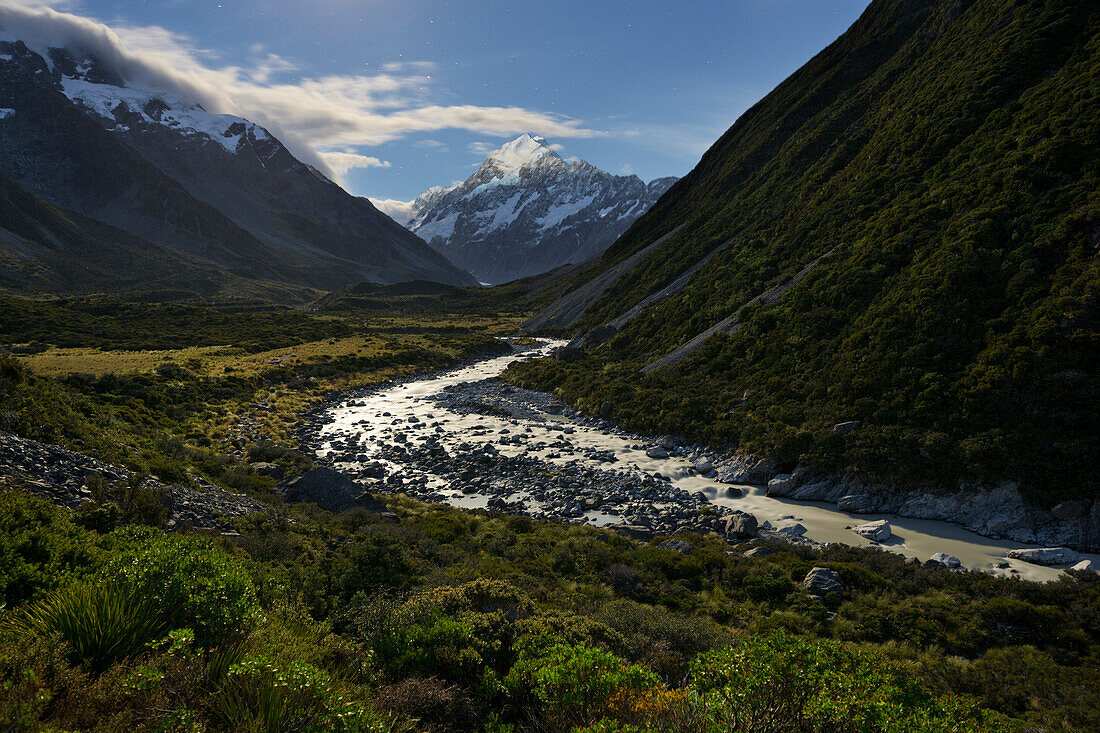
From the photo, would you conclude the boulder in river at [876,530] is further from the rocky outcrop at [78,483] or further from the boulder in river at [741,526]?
the rocky outcrop at [78,483]

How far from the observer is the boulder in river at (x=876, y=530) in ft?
53.6

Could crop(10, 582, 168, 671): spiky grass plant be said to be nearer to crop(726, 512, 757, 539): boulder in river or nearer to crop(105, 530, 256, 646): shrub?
crop(105, 530, 256, 646): shrub

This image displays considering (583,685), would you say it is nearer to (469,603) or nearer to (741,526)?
(469,603)

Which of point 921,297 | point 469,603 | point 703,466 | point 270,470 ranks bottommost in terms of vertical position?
point 270,470

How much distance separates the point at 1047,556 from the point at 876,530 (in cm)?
412

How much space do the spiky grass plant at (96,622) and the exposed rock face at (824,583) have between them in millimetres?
14263

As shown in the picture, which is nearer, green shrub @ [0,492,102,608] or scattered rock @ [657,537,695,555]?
green shrub @ [0,492,102,608]

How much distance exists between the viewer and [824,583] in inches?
517

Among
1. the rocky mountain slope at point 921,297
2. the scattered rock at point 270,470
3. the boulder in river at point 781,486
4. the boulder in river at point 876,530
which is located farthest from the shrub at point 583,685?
the scattered rock at point 270,470

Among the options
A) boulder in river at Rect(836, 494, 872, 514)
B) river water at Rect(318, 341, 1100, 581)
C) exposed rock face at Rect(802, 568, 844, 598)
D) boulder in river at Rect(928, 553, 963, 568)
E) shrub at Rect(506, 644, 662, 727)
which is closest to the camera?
shrub at Rect(506, 644, 662, 727)

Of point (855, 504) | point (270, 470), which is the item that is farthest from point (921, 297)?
point (270, 470)

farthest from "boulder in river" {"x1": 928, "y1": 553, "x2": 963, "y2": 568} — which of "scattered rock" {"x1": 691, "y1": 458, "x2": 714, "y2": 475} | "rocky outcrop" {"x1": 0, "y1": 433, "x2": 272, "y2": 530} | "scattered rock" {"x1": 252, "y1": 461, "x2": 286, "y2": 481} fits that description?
"scattered rock" {"x1": 252, "y1": 461, "x2": 286, "y2": 481}

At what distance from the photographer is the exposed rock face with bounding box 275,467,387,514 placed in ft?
61.9

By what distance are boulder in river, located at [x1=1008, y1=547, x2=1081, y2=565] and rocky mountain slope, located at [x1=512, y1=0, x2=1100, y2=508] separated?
5.92ft
